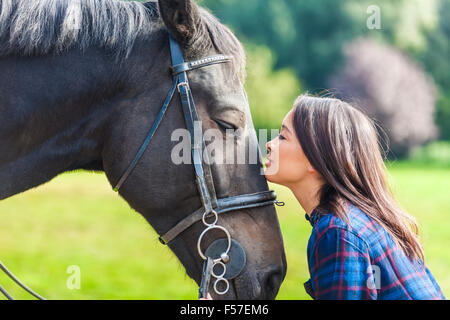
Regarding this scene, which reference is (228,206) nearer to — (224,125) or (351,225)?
(224,125)

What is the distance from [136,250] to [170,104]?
747 centimetres

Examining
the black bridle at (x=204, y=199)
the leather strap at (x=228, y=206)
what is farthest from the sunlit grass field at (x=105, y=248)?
the black bridle at (x=204, y=199)

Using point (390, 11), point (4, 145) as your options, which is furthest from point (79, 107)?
point (390, 11)

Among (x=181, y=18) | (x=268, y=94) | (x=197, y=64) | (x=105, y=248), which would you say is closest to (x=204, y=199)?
(x=197, y=64)

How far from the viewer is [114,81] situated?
7.71 ft

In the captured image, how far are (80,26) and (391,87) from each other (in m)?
35.6

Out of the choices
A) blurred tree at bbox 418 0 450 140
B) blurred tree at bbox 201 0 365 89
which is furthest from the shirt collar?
blurred tree at bbox 418 0 450 140

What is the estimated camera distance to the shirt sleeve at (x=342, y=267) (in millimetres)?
1983

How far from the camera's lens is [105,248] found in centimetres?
928

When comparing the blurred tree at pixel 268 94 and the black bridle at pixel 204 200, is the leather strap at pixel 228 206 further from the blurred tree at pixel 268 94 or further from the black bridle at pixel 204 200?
the blurred tree at pixel 268 94

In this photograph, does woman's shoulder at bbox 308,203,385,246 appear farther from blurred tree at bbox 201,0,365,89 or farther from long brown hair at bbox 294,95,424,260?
blurred tree at bbox 201,0,365,89

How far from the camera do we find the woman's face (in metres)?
2.39

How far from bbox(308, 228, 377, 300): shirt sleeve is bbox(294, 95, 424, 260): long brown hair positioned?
8.1 inches

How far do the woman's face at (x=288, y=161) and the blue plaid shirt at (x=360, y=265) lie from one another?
1.02 ft
